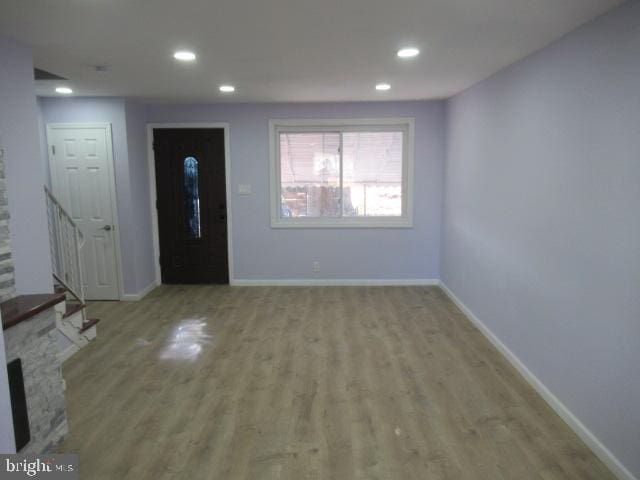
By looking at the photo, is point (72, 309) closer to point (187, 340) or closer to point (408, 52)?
point (187, 340)

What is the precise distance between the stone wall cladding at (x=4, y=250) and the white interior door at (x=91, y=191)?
2868mm

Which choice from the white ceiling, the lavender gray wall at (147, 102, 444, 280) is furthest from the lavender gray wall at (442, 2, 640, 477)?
the lavender gray wall at (147, 102, 444, 280)

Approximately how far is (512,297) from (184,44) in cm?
308

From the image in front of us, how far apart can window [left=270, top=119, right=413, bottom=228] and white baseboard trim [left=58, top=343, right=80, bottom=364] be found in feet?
9.09

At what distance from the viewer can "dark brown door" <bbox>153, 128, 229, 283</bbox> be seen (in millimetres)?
5820

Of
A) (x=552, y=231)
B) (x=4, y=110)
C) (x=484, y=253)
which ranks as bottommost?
(x=484, y=253)

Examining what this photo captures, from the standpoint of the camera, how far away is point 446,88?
15.3 feet

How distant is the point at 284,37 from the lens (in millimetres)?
2742

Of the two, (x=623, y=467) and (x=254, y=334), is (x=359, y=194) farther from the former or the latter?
(x=623, y=467)

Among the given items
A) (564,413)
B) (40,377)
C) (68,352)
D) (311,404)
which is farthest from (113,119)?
(564,413)

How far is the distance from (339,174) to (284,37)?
3.19 metres

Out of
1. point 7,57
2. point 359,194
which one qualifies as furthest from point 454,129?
point 7,57

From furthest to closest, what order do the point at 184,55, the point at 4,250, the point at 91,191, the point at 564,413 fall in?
1. the point at 91,191
2. the point at 184,55
3. the point at 564,413
4. the point at 4,250

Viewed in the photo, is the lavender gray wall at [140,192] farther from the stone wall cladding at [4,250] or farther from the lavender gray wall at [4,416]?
the lavender gray wall at [4,416]
